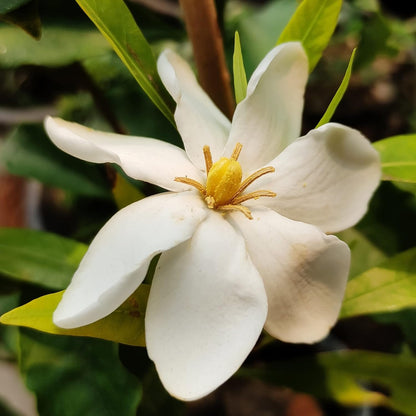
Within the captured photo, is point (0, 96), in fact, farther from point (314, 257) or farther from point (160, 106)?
point (314, 257)

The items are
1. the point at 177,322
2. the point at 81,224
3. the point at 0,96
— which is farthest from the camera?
the point at 0,96

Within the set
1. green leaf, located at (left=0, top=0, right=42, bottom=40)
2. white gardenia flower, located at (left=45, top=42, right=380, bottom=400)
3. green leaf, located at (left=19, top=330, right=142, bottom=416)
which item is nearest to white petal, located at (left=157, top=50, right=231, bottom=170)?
white gardenia flower, located at (left=45, top=42, right=380, bottom=400)

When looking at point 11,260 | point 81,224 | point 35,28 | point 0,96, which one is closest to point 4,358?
point 81,224

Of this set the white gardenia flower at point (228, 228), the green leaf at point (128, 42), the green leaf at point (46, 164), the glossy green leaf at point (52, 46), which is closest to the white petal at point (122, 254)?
the white gardenia flower at point (228, 228)

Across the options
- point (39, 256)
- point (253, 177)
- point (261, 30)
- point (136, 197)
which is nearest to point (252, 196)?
point (253, 177)

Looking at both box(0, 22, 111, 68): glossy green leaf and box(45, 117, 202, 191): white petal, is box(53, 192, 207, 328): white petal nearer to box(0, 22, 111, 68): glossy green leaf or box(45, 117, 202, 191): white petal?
box(45, 117, 202, 191): white petal

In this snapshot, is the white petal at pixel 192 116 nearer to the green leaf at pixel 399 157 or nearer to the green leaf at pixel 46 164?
the green leaf at pixel 399 157
